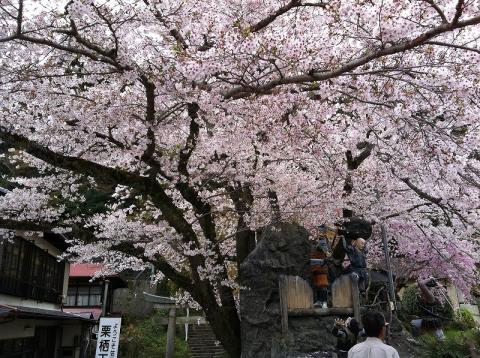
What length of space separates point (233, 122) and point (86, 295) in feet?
66.9

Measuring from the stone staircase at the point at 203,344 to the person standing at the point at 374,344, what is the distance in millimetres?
18641

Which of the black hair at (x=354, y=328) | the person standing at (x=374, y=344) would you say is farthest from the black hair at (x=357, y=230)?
the person standing at (x=374, y=344)

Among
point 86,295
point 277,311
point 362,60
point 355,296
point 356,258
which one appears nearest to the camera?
point 362,60

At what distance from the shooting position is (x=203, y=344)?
2302 cm

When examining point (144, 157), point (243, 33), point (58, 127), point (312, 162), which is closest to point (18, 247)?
point (58, 127)

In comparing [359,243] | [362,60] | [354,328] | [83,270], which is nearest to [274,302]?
[359,243]

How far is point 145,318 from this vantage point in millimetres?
25875

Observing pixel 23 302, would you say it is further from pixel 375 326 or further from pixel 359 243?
pixel 375 326

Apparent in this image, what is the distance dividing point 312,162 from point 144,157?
358 cm

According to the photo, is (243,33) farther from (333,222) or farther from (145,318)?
(145,318)

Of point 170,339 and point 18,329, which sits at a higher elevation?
point 18,329

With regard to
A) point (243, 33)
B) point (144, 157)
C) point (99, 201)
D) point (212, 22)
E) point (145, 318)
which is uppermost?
point (99, 201)

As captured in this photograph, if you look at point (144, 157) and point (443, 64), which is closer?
point (443, 64)

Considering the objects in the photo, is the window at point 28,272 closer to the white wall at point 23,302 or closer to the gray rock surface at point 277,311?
the white wall at point 23,302
